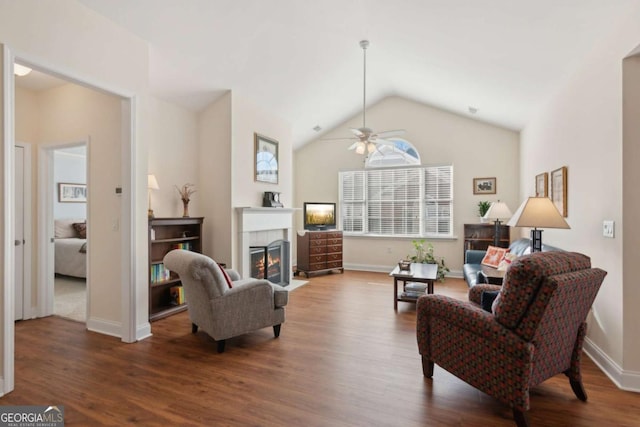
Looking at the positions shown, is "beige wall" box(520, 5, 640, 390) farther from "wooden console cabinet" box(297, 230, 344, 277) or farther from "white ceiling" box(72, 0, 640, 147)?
"wooden console cabinet" box(297, 230, 344, 277)

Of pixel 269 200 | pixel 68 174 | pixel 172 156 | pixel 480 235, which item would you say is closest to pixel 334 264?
pixel 269 200

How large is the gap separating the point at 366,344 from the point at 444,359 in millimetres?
1040

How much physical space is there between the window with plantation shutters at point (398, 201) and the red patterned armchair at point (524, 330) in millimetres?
4659

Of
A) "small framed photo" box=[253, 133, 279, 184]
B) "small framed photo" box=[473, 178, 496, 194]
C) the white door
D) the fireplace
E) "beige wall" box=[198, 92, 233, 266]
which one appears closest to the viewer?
the white door

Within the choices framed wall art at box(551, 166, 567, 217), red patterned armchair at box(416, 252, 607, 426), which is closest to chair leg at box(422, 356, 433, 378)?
red patterned armchair at box(416, 252, 607, 426)

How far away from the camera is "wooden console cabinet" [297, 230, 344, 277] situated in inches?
251

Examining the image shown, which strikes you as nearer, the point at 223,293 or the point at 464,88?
the point at 223,293

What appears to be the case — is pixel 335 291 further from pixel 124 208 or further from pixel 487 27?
pixel 487 27

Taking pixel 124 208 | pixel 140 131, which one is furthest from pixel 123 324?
pixel 140 131

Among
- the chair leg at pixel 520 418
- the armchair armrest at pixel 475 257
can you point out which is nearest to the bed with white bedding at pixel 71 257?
the chair leg at pixel 520 418

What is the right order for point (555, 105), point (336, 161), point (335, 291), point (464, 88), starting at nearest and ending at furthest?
1. point (555, 105)
2. point (464, 88)
3. point (335, 291)
4. point (336, 161)

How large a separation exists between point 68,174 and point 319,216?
5.29 metres

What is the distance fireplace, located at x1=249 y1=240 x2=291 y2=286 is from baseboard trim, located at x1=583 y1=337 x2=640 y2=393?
3.97 metres

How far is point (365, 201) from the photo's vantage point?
727 centimetres
